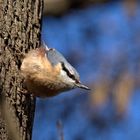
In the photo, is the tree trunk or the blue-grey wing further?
the blue-grey wing

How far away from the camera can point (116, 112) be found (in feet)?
18.4

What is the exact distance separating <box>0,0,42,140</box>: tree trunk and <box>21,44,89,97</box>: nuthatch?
4 cm

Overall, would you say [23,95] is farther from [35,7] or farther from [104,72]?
[104,72]

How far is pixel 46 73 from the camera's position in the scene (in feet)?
9.11

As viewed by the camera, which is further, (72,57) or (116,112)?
(72,57)

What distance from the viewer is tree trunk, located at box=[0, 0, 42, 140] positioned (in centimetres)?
260

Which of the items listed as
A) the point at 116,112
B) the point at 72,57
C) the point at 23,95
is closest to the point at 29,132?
the point at 23,95

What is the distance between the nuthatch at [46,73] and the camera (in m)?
2.71

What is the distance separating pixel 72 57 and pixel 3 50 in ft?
13.0

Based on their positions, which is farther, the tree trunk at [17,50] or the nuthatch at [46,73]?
the nuthatch at [46,73]

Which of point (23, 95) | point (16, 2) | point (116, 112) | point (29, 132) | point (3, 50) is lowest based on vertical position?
point (116, 112)

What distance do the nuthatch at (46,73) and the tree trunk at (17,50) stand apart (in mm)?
39

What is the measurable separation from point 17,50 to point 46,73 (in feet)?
0.61

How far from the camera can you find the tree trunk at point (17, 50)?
260cm
